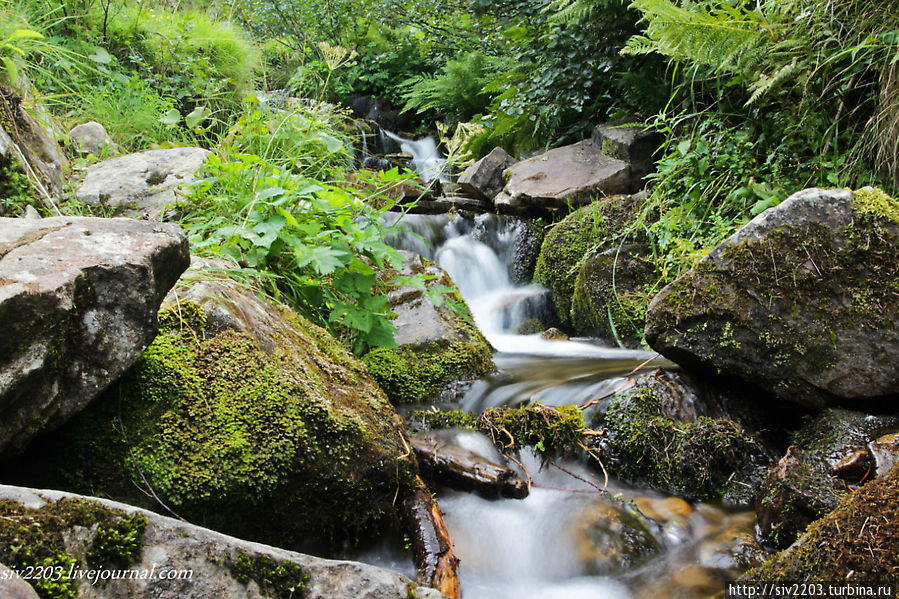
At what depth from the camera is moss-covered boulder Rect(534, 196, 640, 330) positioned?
210 inches

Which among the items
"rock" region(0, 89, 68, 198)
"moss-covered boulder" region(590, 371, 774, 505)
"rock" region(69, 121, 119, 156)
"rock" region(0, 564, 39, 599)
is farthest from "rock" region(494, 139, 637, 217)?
"rock" region(0, 564, 39, 599)

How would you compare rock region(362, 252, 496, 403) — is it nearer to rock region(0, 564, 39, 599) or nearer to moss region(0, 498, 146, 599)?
moss region(0, 498, 146, 599)

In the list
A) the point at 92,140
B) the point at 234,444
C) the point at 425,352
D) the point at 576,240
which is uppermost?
the point at 92,140

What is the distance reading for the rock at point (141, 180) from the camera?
3.89 metres

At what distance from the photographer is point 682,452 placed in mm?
2826

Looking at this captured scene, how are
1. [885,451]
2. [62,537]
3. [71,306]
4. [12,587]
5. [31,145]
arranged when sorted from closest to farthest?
[12,587]
[62,537]
[71,306]
[885,451]
[31,145]

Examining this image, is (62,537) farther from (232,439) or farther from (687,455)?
(687,455)

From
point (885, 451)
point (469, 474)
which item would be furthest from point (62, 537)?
point (885, 451)

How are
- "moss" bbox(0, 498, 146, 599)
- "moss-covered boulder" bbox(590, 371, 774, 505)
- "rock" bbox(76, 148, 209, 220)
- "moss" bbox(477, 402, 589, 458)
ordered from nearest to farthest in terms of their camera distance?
1. "moss" bbox(0, 498, 146, 599)
2. "moss-covered boulder" bbox(590, 371, 774, 505)
3. "moss" bbox(477, 402, 589, 458)
4. "rock" bbox(76, 148, 209, 220)

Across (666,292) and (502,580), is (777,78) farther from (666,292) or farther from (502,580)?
(502,580)

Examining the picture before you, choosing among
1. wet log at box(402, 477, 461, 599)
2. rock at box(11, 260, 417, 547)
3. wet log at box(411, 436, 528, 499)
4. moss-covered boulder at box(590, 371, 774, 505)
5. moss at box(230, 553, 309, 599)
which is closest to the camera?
moss at box(230, 553, 309, 599)

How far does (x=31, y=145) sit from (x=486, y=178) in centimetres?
479

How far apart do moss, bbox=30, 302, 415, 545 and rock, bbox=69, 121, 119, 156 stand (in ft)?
11.8

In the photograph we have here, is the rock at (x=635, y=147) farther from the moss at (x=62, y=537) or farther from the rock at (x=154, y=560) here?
the moss at (x=62, y=537)
